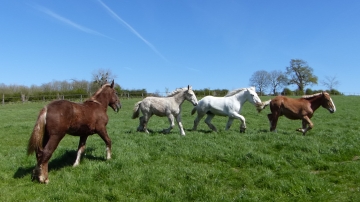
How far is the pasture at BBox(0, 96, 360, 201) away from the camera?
639 centimetres

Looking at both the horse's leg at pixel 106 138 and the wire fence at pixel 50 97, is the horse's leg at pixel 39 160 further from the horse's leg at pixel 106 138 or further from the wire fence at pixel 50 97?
the wire fence at pixel 50 97

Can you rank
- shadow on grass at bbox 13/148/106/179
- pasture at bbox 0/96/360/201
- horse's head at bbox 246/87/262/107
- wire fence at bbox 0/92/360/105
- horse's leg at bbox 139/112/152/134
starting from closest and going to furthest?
pasture at bbox 0/96/360/201, shadow on grass at bbox 13/148/106/179, horse's leg at bbox 139/112/152/134, horse's head at bbox 246/87/262/107, wire fence at bbox 0/92/360/105

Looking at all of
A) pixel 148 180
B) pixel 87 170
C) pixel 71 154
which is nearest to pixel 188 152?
pixel 148 180

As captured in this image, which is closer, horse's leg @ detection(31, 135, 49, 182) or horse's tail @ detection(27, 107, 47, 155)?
horse's tail @ detection(27, 107, 47, 155)

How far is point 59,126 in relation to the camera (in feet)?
23.3

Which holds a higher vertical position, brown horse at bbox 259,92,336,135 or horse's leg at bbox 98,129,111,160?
brown horse at bbox 259,92,336,135

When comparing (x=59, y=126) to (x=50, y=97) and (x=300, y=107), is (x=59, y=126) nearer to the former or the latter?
(x=300, y=107)

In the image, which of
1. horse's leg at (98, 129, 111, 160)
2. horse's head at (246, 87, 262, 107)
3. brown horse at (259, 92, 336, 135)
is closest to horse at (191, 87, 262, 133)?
horse's head at (246, 87, 262, 107)

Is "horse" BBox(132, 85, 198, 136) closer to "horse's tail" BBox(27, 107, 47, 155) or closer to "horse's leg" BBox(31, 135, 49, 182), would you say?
"horse's leg" BBox(31, 135, 49, 182)

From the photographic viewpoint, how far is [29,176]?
768cm

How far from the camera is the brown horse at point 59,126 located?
273 inches

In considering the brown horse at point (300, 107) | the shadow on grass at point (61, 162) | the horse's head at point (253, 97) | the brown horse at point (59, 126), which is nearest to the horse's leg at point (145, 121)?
the shadow on grass at point (61, 162)

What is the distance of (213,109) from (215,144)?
3.27 meters

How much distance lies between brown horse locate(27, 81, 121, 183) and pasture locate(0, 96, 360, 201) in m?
0.50
